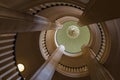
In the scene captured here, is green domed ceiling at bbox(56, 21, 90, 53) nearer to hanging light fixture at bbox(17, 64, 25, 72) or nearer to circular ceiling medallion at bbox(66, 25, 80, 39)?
circular ceiling medallion at bbox(66, 25, 80, 39)

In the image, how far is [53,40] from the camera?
10.4 meters

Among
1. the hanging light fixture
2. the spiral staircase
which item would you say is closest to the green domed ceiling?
the spiral staircase

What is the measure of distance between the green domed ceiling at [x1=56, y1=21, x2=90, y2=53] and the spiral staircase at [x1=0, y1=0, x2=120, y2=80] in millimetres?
3988

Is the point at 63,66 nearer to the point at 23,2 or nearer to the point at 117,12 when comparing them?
the point at 23,2

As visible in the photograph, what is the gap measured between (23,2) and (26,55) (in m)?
4.47

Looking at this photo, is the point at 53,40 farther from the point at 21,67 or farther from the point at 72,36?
the point at 72,36

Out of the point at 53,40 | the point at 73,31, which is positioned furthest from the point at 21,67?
the point at 73,31

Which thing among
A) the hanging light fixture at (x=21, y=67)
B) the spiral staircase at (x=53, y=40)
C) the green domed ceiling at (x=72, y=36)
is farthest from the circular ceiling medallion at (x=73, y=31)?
the hanging light fixture at (x=21, y=67)

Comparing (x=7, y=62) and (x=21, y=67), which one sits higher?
(x=7, y=62)

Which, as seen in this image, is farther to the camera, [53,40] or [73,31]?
[73,31]

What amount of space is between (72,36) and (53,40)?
4.68 m

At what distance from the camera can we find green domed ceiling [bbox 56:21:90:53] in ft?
47.5

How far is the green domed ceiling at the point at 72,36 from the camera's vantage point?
14476 millimetres

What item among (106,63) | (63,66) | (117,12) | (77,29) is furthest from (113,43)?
(77,29)
